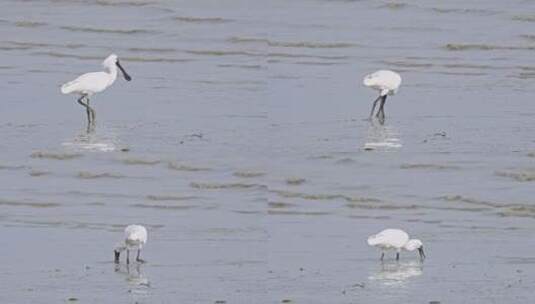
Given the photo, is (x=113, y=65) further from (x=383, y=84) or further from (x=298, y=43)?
(x=298, y=43)

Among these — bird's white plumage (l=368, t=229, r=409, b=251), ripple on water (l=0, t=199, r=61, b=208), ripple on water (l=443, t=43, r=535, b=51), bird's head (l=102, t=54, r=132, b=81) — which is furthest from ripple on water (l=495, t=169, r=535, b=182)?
ripple on water (l=443, t=43, r=535, b=51)

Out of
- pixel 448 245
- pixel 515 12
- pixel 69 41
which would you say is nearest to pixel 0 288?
pixel 448 245

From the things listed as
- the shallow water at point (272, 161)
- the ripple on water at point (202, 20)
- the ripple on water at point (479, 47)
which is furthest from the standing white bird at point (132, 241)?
the ripple on water at point (202, 20)

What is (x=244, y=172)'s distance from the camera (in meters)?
11.6

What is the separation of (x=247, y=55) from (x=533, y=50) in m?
2.98

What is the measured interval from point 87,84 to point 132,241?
532cm

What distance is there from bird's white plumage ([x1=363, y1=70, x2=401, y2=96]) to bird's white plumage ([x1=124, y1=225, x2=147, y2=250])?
4807 mm

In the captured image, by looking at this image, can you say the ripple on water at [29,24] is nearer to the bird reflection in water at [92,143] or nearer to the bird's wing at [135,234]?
the bird reflection in water at [92,143]

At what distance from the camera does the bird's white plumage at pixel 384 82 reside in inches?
555

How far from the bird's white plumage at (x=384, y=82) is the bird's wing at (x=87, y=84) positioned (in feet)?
7.60

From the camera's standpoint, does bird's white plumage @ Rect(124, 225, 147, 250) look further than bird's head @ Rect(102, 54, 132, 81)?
No

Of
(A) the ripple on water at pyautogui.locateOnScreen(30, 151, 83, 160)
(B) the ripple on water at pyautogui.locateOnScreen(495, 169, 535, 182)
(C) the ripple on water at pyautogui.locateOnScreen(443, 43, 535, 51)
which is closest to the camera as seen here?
(B) the ripple on water at pyautogui.locateOnScreen(495, 169, 535, 182)

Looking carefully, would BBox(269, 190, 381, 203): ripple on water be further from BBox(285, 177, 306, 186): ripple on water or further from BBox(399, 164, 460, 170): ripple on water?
BBox(399, 164, 460, 170): ripple on water

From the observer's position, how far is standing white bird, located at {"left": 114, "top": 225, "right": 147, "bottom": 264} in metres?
9.23
